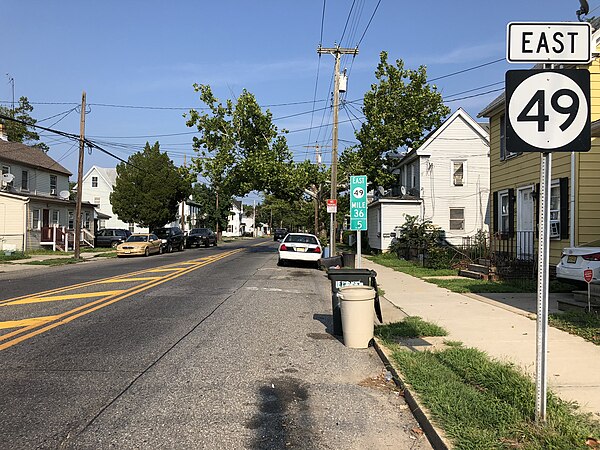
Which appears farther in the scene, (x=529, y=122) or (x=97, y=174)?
(x=97, y=174)

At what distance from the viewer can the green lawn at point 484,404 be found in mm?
4031

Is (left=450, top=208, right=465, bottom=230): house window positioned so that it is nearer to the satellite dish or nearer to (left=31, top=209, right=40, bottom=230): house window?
(left=31, top=209, right=40, bottom=230): house window

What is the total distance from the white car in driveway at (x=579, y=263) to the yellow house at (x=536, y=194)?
2.21 meters

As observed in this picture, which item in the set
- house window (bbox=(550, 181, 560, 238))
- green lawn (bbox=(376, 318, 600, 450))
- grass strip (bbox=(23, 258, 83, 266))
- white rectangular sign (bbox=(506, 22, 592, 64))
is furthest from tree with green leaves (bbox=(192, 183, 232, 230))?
white rectangular sign (bbox=(506, 22, 592, 64))

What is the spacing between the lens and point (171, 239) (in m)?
37.7

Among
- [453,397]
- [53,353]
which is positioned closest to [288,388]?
[453,397]

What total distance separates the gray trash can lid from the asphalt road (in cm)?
78

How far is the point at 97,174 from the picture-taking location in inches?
2491

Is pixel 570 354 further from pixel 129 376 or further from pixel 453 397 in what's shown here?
pixel 129 376

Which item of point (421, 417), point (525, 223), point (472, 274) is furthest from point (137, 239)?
point (421, 417)

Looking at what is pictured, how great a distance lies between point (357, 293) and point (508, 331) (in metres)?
2.65

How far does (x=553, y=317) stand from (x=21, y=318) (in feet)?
30.6

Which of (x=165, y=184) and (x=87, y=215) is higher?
(x=165, y=184)

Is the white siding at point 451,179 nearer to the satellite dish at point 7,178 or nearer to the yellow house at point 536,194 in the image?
the yellow house at point 536,194
